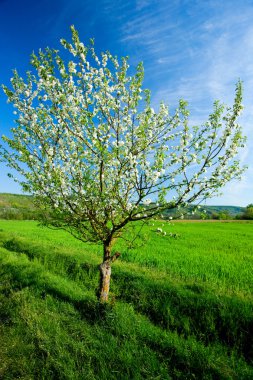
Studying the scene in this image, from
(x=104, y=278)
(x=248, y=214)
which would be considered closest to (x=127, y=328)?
(x=104, y=278)

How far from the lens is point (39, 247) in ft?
63.6

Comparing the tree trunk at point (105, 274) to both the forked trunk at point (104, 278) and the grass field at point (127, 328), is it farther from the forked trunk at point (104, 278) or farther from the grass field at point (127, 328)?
the grass field at point (127, 328)

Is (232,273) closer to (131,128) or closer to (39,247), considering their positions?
(131,128)

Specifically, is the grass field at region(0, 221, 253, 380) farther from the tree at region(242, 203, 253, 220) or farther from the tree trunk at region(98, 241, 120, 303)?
the tree at region(242, 203, 253, 220)

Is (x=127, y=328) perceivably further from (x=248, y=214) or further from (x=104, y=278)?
(x=248, y=214)

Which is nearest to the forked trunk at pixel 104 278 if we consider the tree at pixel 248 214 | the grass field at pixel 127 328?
the grass field at pixel 127 328

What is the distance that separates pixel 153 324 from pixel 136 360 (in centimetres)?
216

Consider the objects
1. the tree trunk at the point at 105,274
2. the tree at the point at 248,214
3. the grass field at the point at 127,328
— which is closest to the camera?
the grass field at the point at 127,328

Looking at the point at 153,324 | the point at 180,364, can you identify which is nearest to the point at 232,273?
the point at 153,324

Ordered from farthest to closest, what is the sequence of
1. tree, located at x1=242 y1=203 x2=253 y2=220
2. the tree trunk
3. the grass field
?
1. tree, located at x1=242 y1=203 x2=253 y2=220
2. the tree trunk
3. the grass field

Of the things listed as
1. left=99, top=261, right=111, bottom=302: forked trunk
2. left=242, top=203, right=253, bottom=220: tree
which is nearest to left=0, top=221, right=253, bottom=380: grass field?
left=99, top=261, right=111, bottom=302: forked trunk

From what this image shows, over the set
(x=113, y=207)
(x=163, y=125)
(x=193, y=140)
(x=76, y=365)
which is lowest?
(x=76, y=365)

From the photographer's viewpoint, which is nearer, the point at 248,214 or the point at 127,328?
the point at 127,328

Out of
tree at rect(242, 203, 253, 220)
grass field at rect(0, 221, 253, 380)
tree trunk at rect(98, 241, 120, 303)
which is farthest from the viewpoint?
tree at rect(242, 203, 253, 220)
